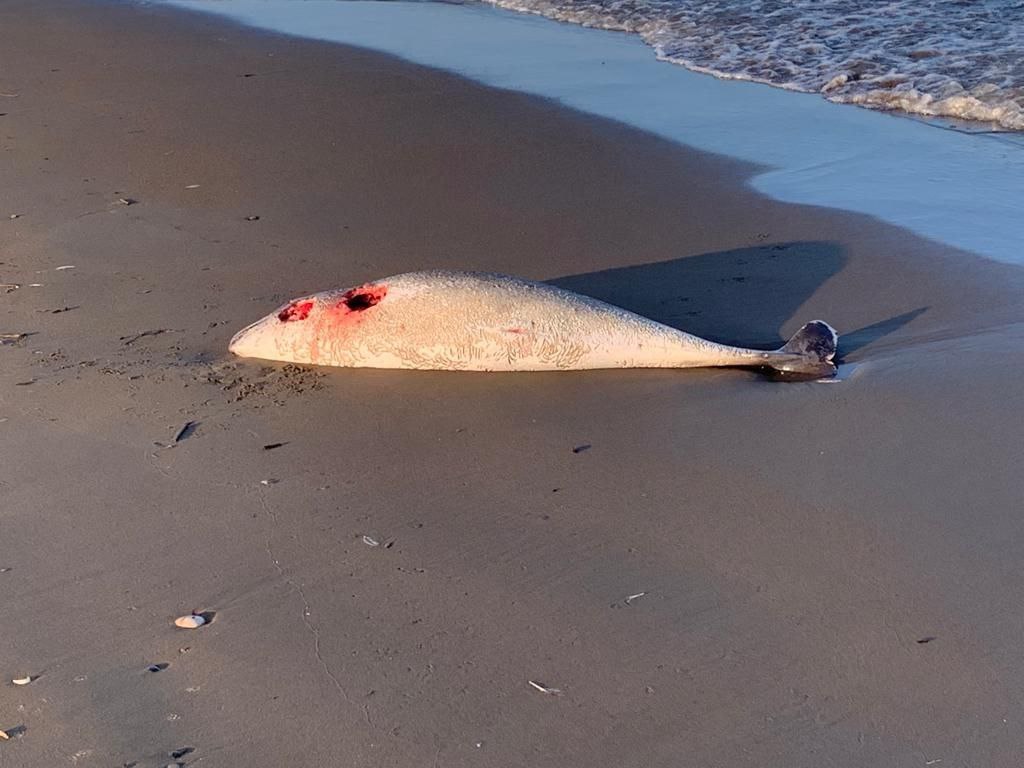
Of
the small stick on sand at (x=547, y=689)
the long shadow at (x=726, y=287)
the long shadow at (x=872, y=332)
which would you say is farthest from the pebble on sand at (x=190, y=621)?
the long shadow at (x=872, y=332)

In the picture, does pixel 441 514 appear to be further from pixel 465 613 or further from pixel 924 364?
pixel 924 364

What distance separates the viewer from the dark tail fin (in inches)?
170

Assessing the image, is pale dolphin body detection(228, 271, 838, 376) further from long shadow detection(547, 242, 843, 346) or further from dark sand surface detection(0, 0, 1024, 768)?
long shadow detection(547, 242, 843, 346)

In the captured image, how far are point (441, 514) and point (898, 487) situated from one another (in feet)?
4.31

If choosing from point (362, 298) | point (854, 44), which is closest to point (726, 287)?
point (362, 298)

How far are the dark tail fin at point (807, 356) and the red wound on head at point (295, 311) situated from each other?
1.66 meters

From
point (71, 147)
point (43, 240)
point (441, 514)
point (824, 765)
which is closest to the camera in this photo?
Result: point (824, 765)

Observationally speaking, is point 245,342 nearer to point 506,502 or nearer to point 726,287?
point 506,502

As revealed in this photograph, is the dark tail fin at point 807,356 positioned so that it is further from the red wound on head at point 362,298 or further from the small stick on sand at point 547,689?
the small stick on sand at point 547,689

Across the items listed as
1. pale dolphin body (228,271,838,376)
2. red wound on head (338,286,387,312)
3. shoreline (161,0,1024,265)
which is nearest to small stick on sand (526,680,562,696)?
pale dolphin body (228,271,838,376)

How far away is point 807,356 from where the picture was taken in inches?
171

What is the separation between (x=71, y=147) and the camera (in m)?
7.22

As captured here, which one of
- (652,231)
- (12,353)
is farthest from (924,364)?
(12,353)

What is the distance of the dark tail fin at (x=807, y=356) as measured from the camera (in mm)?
4320
